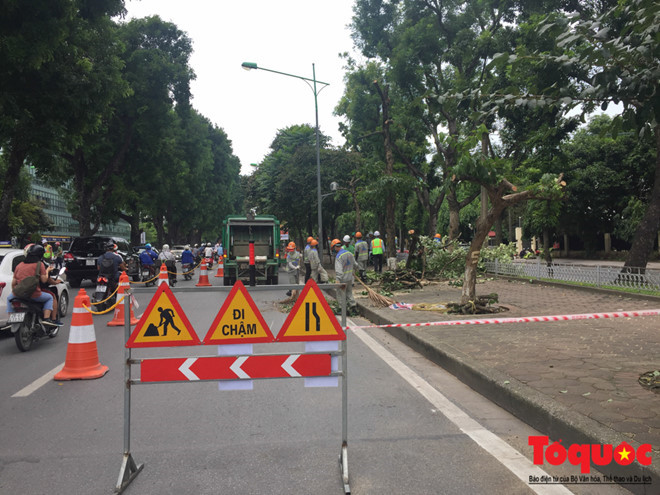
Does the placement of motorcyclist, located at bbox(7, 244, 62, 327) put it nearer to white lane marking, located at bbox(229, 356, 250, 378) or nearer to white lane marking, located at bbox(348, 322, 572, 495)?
white lane marking, located at bbox(348, 322, 572, 495)

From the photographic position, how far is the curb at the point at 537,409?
10.7ft

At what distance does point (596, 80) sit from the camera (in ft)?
11.1

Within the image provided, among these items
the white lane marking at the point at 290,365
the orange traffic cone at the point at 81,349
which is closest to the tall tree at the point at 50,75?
the orange traffic cone at the point at 81,349

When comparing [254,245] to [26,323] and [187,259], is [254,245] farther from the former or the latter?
[26,323]

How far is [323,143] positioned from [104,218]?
18613 millimetres

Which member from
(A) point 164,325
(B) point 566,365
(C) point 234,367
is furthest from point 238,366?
(B) point 566,365

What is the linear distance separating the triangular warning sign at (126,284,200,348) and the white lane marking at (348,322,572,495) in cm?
225

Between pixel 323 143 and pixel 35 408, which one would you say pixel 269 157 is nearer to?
pixel 323 143

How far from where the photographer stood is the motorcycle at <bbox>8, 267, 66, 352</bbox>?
743 cm

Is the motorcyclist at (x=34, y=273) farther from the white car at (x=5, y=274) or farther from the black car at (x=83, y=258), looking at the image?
the black car at (x=83, y=258)

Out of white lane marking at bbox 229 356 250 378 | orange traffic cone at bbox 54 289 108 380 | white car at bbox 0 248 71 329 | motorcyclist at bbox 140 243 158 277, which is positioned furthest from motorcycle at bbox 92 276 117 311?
white lane marking at bbox 229 356 250 378

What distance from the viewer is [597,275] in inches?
531

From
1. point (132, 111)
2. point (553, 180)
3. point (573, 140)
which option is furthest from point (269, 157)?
point (553, 180)

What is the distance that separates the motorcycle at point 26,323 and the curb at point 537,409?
5.82 m
